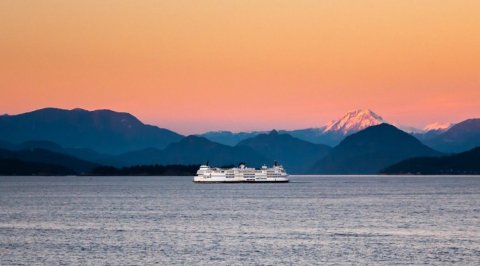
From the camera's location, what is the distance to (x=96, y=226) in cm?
10719

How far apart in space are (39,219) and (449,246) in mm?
62250

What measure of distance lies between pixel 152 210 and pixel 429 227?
180 feet

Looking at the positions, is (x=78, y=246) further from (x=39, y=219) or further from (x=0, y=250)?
(x=39, y=219)

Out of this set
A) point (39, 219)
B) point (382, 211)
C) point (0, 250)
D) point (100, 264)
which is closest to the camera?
point (100, 264)

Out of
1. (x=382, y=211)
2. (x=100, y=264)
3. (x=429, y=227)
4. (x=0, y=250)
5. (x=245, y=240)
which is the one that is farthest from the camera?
(x=382, y=211)

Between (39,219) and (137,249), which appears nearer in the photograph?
(137,249)

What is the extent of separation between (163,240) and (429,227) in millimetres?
32880

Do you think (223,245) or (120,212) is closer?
(223,245)

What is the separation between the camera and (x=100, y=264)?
230 ft

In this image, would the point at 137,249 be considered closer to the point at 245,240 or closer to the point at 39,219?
the point at 245,240

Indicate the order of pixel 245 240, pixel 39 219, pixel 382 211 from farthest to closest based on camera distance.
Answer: pixel 382 211, pixel 39 219, pixel 245 240

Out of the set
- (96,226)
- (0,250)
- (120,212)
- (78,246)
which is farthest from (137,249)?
(120,212)

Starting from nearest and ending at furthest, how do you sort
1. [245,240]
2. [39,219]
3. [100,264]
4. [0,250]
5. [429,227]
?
[100,264]
[0,250]
[245,240]
[429,227]
[39,219]

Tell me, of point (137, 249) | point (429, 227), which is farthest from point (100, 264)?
point (429, 227)
